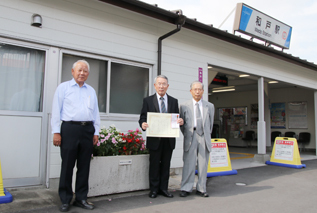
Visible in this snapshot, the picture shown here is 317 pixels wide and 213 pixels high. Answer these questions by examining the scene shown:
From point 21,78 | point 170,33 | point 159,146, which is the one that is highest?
point 170,33

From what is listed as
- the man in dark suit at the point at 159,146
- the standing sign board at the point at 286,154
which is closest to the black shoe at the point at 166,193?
the man in dark suit at the point at 159,146

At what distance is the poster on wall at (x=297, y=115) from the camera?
13289 millimetres

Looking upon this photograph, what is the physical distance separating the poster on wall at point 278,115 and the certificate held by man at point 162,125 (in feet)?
38.5

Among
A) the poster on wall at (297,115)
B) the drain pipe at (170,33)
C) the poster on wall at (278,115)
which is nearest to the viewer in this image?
the drain pipe at (170,33)

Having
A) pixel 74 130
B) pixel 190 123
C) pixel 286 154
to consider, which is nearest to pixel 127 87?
pixel 190 123

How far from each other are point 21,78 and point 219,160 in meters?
4.54

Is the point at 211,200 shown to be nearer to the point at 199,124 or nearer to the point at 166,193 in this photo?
Result: the point at 166,193

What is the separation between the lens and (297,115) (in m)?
13.5

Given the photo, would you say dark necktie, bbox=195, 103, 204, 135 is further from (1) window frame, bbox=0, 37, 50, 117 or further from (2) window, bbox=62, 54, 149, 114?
(1) window frame, bbox=0, 37, 50, 117

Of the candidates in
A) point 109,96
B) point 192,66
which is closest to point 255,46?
point 192,66

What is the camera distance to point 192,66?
657 centimetres

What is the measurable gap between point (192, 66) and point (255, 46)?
2443 mm

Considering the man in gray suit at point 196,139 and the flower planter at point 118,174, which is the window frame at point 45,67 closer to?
the flower planter at point 118,174

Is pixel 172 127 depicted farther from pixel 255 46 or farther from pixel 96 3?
pixel 255 46
